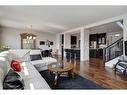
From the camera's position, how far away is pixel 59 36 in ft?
43.1

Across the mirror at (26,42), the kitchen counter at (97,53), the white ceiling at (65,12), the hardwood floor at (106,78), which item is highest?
the white ceiling at (65,12)

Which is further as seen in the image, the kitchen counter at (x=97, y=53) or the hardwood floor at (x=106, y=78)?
the kitchen counter at (x=97, y=53)

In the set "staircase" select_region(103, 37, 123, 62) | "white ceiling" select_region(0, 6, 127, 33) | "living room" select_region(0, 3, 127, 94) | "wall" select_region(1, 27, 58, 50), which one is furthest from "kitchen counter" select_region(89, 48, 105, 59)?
"wall" select_region(1, 27, 58, 50)

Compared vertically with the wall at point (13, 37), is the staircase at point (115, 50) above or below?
below

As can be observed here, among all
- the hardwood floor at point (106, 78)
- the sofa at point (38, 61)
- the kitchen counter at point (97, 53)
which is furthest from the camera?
the kitchen counter at point (97, 53)

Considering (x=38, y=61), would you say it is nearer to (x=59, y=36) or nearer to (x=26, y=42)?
(x=26, y=42)

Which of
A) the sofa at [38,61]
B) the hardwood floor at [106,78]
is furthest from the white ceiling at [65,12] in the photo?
the hardwood floor at [106,78]

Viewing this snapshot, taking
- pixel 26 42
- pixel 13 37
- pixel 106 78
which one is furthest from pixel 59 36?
pixel 106 78

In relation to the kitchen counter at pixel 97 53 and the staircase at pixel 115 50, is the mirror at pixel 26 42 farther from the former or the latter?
the staircase at pixel 115 50

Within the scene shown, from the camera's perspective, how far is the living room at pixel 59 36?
475 cm

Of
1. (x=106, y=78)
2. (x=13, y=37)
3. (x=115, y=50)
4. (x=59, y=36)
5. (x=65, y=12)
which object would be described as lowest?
(x=106, y=78)

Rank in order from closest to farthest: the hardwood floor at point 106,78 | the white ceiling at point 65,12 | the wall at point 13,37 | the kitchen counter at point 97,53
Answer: the hardwood floor at point 106,78 < the white ceiling at point 65,12 < the kitchen counter at point 97,53 < the wall at point 13,37

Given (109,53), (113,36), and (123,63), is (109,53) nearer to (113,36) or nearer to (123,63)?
(123,63)

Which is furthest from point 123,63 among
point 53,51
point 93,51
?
point 53,51
